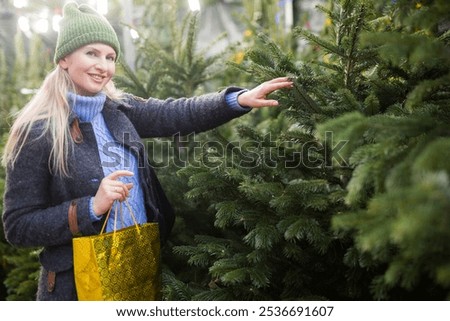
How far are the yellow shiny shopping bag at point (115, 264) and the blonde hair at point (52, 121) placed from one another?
0.27 m

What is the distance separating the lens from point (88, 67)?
5.61 feet

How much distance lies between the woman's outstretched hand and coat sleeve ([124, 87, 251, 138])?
0.20 ft

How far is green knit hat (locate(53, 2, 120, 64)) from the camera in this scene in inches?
67.0

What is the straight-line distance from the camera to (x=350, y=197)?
4.02 ft

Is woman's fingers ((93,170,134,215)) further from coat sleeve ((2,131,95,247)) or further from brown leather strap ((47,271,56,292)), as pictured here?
brown leather strap ((47,271,56,292))

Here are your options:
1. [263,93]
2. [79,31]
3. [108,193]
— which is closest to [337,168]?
[263,93]

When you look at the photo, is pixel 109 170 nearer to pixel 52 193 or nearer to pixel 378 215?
pixel 52 193

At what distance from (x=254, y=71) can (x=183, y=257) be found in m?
0.93

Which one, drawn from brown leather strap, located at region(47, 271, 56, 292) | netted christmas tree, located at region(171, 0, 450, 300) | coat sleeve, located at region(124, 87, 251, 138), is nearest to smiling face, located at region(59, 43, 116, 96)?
coat sleeve, located at region(124, 87, 251, 138)

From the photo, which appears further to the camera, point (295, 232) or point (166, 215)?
point (166, 215)

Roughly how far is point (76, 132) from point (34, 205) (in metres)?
0.29

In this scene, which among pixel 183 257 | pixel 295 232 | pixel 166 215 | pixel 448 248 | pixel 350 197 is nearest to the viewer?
pixel 448 248

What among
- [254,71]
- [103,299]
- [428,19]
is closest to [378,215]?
[428,19]
